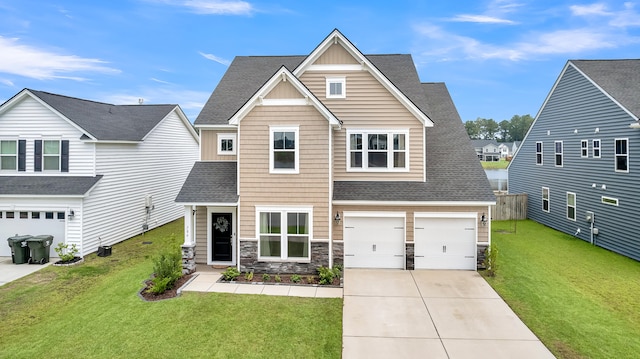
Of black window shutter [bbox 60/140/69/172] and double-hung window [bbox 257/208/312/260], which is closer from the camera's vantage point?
double-hung window [bbox 257/208/312/260]

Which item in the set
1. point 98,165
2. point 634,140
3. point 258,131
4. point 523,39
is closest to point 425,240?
point 258,131

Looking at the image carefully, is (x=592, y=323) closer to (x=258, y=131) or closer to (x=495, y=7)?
(x=258, y=131)

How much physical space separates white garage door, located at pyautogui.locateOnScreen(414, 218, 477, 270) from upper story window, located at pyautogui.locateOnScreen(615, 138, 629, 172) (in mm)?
→ 7847

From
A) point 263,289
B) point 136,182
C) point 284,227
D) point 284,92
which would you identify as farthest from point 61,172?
point 263,289

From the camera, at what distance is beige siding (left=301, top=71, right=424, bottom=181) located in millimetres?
12922

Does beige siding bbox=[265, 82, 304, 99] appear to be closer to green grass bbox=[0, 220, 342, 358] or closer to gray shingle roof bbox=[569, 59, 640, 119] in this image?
green grass bbox=[0, 220, 342, 358]

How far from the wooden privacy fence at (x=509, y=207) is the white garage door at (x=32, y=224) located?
22.8 meters

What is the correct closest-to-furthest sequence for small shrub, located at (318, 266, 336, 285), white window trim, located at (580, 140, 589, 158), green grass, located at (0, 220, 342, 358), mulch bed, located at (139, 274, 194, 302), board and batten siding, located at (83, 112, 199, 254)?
green grass, located at (0, 220, 342, 358)
mulch bed, located at (139, 274, 194, 302)
small shrub, located at (318, 266, 336, 285)
board and batten siding, located at (83, 112, 199, 254)
white window trim, located at (580, 140, 589, 158)

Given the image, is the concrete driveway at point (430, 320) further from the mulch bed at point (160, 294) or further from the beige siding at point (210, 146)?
the beige siding at point (210, 146)

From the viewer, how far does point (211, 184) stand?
1248 cm

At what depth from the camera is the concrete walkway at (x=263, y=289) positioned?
32.8 ft

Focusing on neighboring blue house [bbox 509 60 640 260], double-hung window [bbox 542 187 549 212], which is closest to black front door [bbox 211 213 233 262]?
neighboring blue house [bbox 509 60 640 260]

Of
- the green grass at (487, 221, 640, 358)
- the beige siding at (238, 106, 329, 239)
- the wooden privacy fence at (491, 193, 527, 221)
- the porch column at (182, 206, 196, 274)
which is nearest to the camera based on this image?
the green grass at (487, 221, 640, 358)

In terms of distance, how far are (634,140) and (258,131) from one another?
1482 cm
